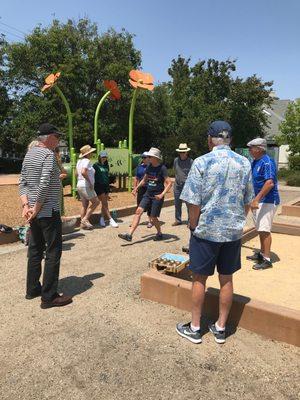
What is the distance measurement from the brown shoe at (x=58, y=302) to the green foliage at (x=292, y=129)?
101 ft

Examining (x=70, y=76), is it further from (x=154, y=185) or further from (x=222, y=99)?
(x=154, y=185)

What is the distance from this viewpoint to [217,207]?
309 centimetres

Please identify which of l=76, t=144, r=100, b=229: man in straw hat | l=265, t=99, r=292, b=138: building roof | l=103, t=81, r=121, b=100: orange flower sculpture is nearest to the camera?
l=76, t=144, r=100, b=229: man in straw hat

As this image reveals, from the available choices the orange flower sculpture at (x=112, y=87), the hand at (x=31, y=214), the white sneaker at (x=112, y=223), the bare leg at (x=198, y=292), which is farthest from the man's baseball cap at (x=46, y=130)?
the orange flower sculpture at (x=112, y=87)

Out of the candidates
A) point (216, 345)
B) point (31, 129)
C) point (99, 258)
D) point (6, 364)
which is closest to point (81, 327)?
point (6, 364)

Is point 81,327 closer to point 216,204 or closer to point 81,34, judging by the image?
point 216,204

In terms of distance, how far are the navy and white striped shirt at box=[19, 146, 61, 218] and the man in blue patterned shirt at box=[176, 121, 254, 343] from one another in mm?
1456

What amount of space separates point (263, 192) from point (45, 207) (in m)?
2.66

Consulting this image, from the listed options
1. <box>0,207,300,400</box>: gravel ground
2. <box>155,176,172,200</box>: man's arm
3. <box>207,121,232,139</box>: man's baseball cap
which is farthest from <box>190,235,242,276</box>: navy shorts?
<box>155,176,172,200</box>: man's arm

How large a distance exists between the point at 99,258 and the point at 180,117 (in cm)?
2869

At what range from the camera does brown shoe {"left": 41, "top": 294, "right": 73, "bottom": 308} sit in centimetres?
397

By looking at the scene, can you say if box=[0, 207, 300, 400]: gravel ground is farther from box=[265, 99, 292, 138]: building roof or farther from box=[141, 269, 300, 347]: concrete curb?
box=[265, 99, 292, 138]: building roof

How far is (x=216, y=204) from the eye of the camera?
3.09m

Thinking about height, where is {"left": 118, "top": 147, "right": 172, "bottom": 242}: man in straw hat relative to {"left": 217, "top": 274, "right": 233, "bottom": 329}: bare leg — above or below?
above
